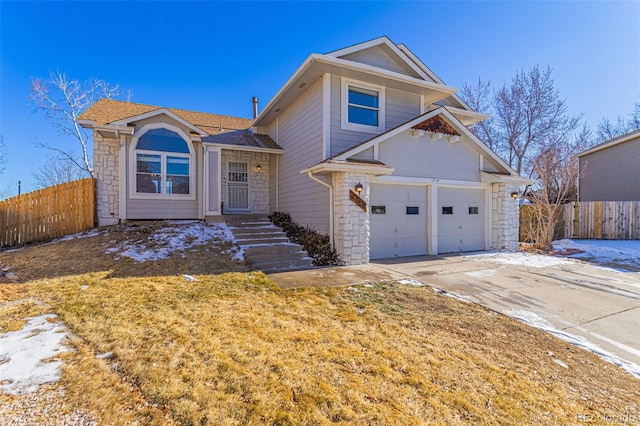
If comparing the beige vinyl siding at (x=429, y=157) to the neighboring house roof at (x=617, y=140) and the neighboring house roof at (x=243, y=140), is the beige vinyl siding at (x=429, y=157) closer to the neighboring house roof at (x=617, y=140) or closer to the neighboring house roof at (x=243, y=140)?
the neighboring house roof at (x=243, y=140)

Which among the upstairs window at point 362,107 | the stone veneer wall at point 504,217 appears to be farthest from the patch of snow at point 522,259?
the upstairs window at point 362,107

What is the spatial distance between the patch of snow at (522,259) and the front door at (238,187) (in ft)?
28.5

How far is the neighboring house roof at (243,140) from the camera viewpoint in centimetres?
1095

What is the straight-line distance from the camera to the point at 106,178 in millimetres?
10250

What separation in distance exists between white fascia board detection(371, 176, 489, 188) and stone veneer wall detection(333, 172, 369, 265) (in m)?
0.95

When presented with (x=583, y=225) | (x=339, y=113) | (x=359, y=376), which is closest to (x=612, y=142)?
(x=583, y=225)

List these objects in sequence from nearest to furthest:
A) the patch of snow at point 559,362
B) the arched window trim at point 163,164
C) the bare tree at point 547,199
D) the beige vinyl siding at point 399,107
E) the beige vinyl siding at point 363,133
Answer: the patch of snow at point 559,362
the beige vinyl siding at point 363,133
the beige vinyl siding at point 399,107
the arched window trim at point 163,164
the bare tree at point 547,199

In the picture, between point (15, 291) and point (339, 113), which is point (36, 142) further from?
point (339, 113)

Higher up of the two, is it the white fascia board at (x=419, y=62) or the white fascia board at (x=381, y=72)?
the white fascia board at (x=419, y=62)

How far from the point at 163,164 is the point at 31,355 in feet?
29.4

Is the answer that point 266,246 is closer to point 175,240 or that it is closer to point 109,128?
point 175,240

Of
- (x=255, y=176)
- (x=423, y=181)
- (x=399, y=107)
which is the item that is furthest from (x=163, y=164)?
(x=423, y=181)

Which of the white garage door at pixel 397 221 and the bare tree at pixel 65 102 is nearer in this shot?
the white garage door at pixel 397 221

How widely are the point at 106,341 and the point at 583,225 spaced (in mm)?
17224
